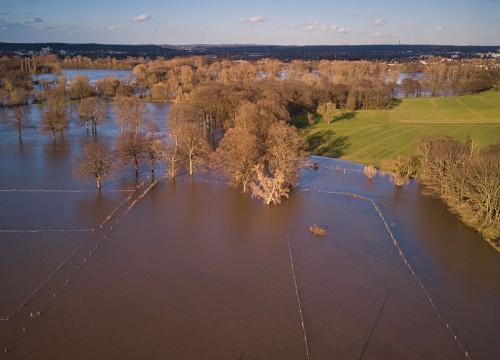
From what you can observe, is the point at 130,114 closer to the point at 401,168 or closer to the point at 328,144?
the point at 328,144

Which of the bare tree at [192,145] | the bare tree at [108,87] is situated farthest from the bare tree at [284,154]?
the bare tree at [108,87]

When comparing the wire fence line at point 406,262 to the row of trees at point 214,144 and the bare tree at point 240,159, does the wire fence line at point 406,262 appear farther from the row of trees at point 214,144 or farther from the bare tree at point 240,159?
the bare tree at point 240,159

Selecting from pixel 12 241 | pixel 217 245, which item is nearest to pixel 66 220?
pixel 12 241

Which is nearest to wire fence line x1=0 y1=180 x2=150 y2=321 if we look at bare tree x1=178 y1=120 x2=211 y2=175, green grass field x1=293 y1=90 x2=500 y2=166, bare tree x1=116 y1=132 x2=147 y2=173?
bare tree x1=116 y1=132 x2=147 y2=173

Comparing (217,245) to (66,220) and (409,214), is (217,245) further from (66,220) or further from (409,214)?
(409,214)

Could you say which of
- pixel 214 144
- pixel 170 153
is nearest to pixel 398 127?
pixel 214 144
